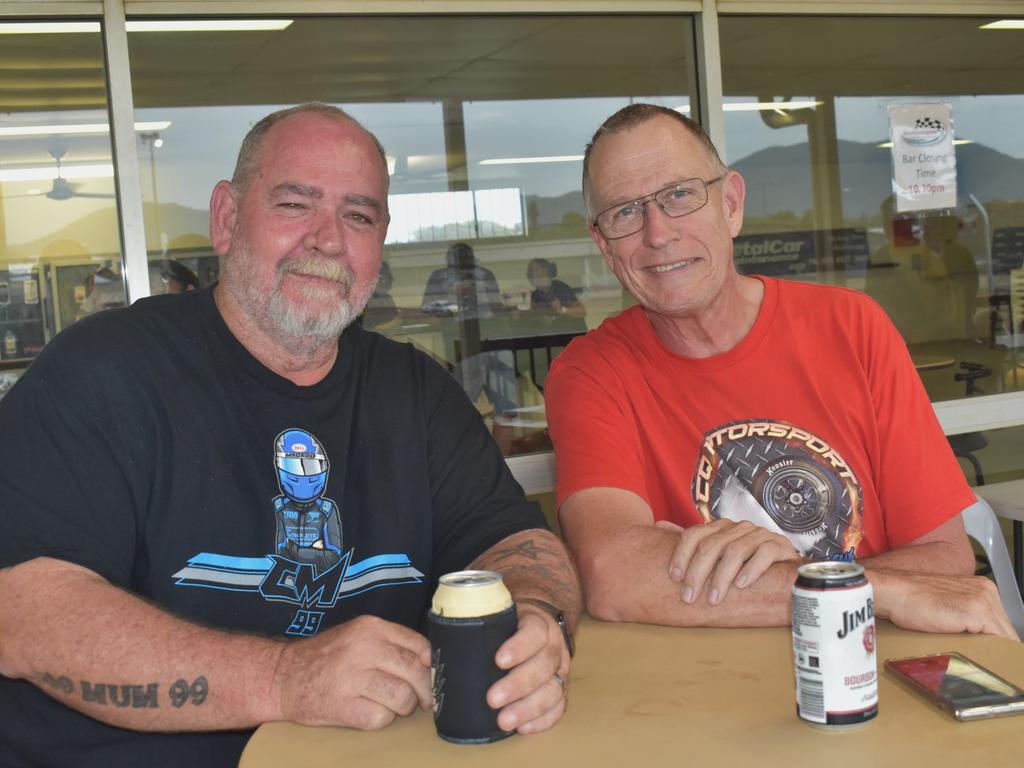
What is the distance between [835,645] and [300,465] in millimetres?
925

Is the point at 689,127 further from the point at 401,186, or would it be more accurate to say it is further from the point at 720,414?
the point at 401,186

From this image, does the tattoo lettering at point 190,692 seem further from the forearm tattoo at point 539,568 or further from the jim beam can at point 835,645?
the jim beam can at point 835,645

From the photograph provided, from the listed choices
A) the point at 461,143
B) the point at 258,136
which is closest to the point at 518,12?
the point at 258,136

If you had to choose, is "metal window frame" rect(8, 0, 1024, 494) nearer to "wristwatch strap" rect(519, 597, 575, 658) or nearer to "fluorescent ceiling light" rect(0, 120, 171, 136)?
"fluorescent ceiling light" rect(0, 120, 171, 136)

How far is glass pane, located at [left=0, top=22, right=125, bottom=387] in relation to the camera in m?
3.60

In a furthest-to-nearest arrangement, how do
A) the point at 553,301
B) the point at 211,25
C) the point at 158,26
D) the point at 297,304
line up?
the point at 553,301, the point at 211,25, the point at 158,26, the point at 297,304

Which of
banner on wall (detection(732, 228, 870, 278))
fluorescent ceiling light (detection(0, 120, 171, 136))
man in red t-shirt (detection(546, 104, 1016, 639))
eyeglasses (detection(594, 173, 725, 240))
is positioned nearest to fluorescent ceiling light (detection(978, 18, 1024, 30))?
banner on wall (detection(732, 228, 870, 278))

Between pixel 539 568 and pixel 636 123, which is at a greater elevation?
pixel 636 123

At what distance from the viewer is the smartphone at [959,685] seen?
108 cm

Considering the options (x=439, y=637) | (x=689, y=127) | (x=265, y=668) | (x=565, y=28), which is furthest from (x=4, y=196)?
(x=439, y=637)

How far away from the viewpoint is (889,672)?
4.01ft

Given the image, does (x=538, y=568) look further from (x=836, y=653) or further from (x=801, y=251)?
(x=801, y=251)

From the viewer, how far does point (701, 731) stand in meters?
1.10

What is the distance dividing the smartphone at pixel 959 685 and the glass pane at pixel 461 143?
2.84m
